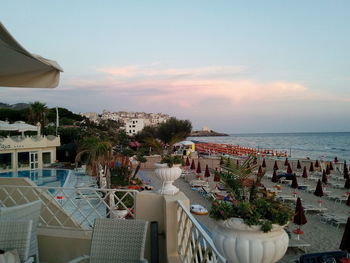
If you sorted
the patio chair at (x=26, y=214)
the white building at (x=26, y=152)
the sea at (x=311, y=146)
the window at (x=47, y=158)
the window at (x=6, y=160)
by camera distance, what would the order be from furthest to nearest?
the sea at (x=311, y=146)
the window at (x=47, y=158)
the window at (x=6, y=160)
the white building at (x=26, y=152)
the patio chair at (x=26, y=214)

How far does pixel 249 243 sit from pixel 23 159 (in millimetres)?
25503

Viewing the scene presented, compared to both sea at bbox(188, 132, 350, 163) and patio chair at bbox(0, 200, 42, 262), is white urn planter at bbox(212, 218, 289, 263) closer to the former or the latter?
patio chair at bbox(0, 200, 42, 262)

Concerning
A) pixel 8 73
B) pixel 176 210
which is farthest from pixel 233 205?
pixel 8 73

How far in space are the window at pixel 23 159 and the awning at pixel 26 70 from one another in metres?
22.3

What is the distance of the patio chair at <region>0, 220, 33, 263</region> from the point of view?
2.68 metres

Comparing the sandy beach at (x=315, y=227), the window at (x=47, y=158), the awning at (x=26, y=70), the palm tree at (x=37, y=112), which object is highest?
the palm tree at (x=37, y=112)

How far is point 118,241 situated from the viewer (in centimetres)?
279

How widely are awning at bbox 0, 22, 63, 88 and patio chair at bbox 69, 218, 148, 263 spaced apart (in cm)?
172

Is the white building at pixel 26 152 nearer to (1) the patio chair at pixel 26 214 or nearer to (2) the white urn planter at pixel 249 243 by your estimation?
(1) the patio chair at pixel 26 214

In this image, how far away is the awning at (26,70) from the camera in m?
2.82

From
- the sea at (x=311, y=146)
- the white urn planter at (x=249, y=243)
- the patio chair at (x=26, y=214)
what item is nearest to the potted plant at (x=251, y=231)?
the white urn planter at (x=249, y=243)

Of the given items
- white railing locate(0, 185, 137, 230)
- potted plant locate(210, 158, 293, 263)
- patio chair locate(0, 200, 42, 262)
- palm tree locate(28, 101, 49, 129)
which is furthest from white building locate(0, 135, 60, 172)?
potted plant locate(210, 158, 293, 263)

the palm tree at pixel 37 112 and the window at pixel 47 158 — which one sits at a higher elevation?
the palm tree at pixel 37 112

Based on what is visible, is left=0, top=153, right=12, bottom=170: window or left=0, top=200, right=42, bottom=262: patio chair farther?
left=0, top=153, right=12, bottom=170: window
